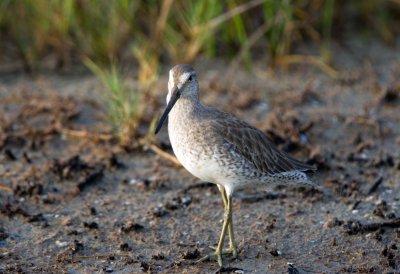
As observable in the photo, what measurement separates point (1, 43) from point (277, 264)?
4.95 metres

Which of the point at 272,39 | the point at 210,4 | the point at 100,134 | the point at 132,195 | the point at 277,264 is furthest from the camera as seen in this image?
the point at 272,39

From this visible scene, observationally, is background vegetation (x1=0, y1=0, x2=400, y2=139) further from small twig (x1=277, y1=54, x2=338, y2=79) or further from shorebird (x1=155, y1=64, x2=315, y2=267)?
shorebird (x1=155, y1=64, x2=315, y2=267)

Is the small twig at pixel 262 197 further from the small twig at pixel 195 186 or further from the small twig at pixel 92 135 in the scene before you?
the small twig at pixel 92 135

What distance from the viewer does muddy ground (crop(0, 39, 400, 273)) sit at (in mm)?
5410

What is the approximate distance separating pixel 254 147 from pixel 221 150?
0.37 m

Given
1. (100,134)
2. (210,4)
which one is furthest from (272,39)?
(100,134)

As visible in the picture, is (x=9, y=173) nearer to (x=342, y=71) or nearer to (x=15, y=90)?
(x=15, y=90)

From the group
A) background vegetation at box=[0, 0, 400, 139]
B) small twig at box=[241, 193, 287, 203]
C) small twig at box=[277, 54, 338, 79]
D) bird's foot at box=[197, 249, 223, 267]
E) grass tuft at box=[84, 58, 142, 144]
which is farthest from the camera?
small twig at box=[277, 54, 338, 79]

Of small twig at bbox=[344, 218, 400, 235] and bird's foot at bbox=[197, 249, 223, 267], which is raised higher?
small twig at bbox=[344, 218, 400, 235]

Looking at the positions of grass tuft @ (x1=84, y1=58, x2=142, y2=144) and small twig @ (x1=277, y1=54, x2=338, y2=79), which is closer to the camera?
grass tuft @ (x1=84, y1=58, x2=142, y2=144)

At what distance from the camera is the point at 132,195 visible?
6355 mm

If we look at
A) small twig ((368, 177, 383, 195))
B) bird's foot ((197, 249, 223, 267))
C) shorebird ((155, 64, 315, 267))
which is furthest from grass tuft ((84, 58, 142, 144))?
small twig ((368, 177, 383, 195))

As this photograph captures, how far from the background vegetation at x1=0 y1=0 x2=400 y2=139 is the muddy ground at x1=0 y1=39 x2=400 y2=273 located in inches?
10.9

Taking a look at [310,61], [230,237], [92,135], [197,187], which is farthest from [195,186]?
[310,61]
